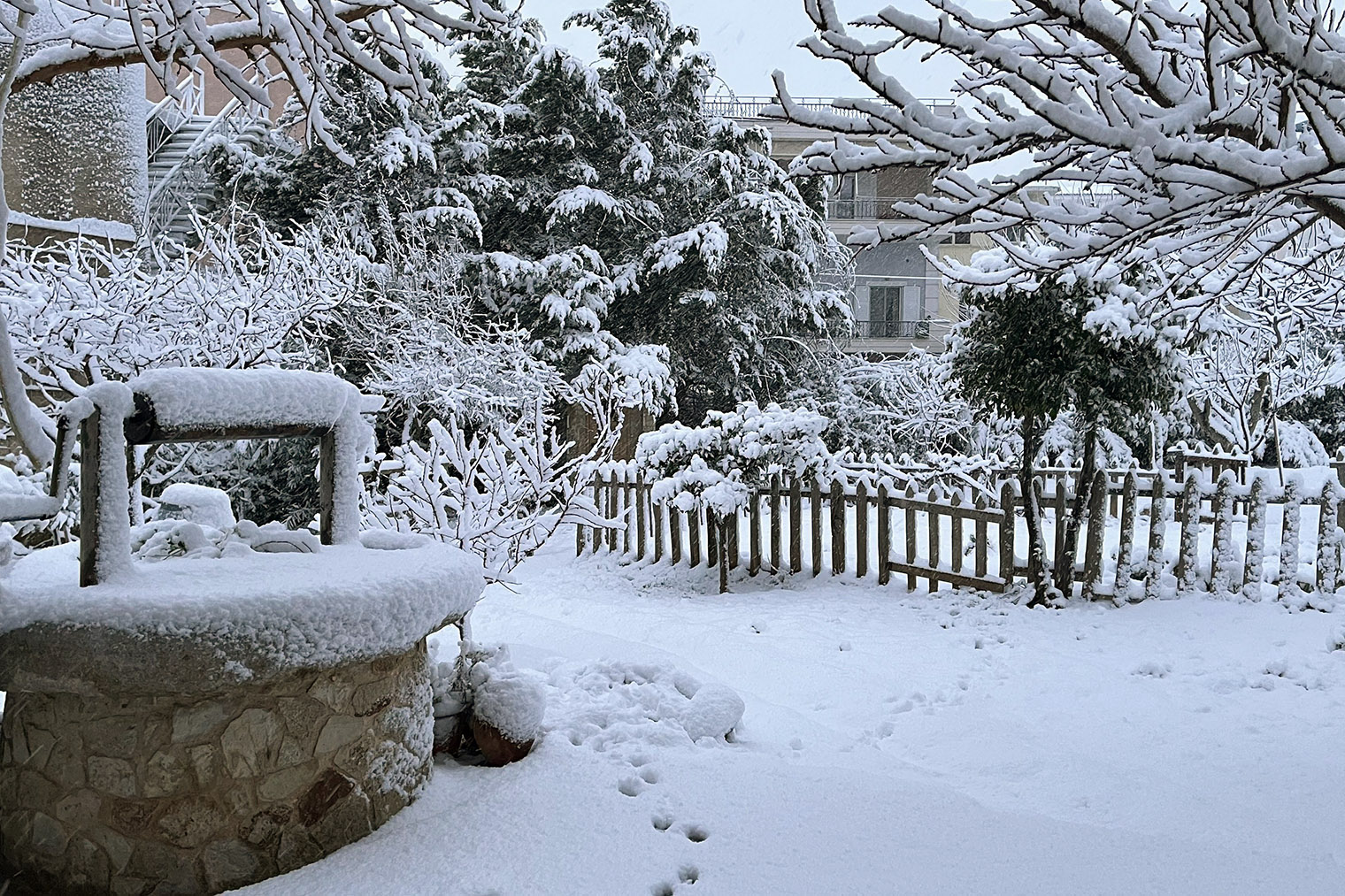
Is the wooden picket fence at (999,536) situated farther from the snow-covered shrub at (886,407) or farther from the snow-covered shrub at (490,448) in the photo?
the snow-covered shrub at (886,407)

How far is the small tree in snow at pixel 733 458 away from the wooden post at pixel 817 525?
236 mm

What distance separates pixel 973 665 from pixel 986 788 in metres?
1.92

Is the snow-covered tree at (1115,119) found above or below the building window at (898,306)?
below


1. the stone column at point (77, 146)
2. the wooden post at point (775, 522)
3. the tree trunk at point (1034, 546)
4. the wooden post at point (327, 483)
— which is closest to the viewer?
the wooden post at point (327, 483)

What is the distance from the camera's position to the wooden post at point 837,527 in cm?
824

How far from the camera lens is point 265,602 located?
256 cm

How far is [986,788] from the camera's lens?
3734mm

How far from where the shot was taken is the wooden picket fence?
6.51 metres

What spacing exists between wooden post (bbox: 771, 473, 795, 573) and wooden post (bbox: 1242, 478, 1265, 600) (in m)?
3.53

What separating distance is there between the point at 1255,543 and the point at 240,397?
21.3 ft

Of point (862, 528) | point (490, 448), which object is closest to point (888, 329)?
point (862, 528)

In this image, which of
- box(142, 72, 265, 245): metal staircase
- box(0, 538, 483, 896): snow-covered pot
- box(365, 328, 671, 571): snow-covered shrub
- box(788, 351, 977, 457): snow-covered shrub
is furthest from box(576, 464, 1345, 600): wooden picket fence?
box(142, 72, 265, 245): metal staircase

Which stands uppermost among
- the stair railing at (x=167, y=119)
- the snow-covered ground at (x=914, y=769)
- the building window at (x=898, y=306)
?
the stair railing at (x=167, y=119)

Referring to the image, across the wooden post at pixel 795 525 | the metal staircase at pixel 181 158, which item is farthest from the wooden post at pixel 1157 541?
the metal staircase at pixel 181 158
